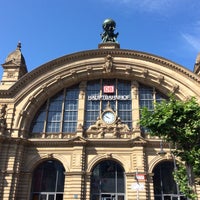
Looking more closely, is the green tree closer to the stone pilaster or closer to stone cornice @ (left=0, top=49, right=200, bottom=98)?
the stone pilaster

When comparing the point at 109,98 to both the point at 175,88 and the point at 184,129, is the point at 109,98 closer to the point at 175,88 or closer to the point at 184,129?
the point at 175,88

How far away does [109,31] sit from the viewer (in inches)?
1483

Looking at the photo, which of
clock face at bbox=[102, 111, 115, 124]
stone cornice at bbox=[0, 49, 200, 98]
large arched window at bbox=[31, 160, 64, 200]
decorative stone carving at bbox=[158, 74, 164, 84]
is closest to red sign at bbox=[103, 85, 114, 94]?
clock face at bbox=[102, 111, 115, 124]

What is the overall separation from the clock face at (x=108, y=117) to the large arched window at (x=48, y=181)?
23.1 feet

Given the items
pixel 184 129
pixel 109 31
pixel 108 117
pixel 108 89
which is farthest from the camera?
pixel 109 31

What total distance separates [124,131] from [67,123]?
264 inches

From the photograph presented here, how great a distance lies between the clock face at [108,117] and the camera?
2912 centimetres

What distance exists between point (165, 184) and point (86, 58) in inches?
685

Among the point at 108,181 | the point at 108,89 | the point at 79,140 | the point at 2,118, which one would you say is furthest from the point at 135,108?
the point at 2,118

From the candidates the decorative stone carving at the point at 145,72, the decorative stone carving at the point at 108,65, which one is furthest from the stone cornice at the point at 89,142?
the decorative stone carving at the point at 108,65

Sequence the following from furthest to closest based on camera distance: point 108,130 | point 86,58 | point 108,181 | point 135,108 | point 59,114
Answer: point 86,58 → point 59,114 → point 135,108 → point 108,130 → point 108,181

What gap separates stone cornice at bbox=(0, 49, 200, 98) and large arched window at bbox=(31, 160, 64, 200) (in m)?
9.38

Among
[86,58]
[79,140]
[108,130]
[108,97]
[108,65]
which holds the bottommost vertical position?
[79,140]

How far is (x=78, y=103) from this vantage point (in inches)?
1201
